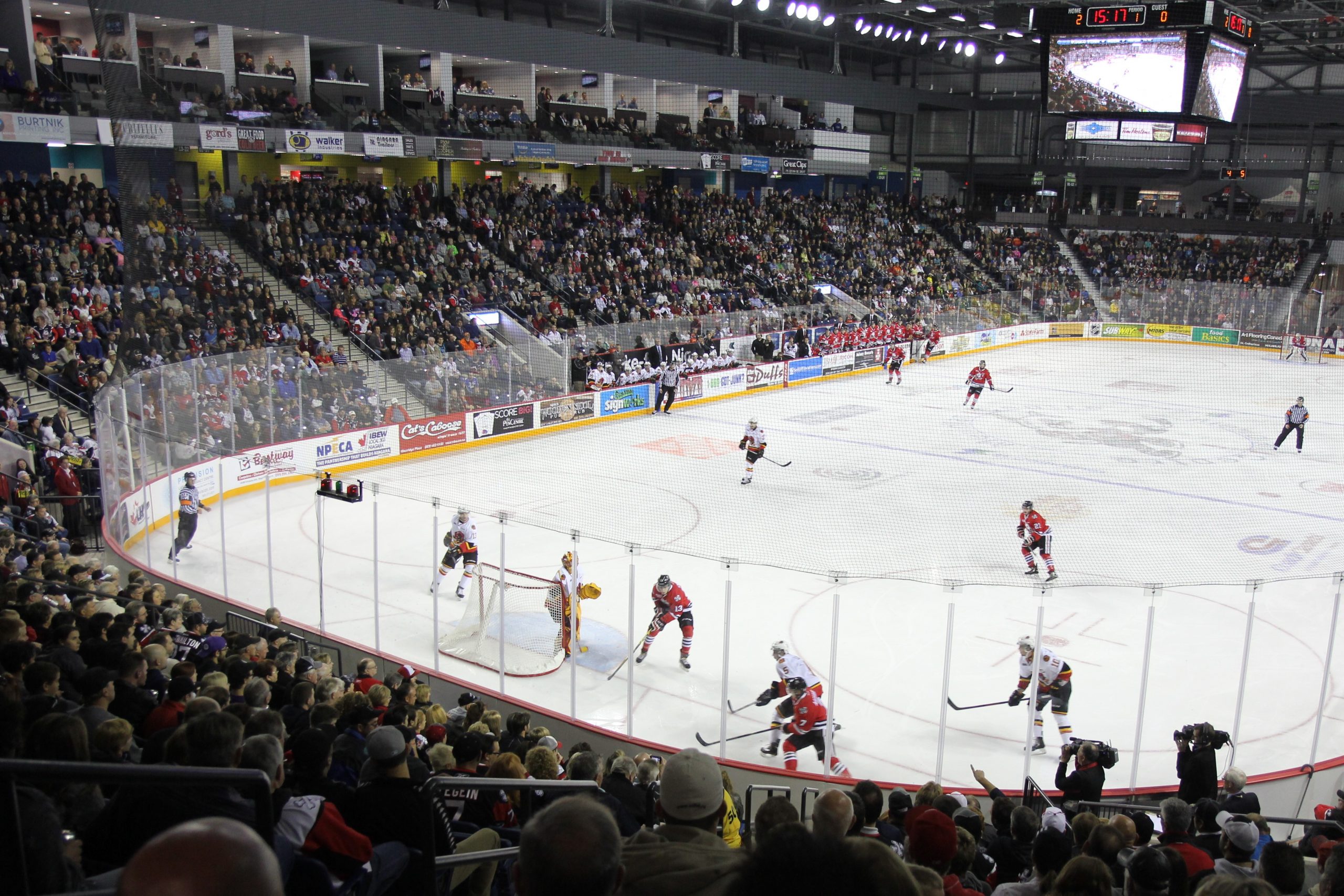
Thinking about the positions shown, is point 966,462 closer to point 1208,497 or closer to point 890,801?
point 1208,497

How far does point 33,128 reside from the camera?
19.8 metres

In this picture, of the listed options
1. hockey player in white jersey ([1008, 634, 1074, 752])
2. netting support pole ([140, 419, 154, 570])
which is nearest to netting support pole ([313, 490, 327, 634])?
netting support pole ([140, 419, 154, 570])

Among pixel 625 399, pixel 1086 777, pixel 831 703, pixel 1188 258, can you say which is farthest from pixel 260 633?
pixel 1188 258

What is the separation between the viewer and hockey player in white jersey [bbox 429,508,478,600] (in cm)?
1216

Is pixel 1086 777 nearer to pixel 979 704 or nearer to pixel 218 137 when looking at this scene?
pixel 979 704

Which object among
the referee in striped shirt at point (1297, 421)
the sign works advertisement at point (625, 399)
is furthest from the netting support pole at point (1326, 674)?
the sign works advertisement at point (625, 399)

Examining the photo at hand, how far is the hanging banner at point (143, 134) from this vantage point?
47.2 ft

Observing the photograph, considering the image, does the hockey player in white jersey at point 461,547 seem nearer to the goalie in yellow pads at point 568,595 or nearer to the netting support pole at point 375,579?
the netting support pole at point 375,579

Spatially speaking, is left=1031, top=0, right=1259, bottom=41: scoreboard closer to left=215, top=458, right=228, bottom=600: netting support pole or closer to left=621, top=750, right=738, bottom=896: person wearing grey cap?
left=215, top=458, right=228, bottom=600: netting support pole

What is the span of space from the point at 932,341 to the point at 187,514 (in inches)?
970

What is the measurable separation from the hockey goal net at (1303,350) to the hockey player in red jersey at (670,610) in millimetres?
31352

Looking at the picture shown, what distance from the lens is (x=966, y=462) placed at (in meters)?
20.6

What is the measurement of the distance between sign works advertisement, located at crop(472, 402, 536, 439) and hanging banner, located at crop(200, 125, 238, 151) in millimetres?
7853

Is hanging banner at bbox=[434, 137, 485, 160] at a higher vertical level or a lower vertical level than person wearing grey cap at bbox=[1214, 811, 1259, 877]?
higher
